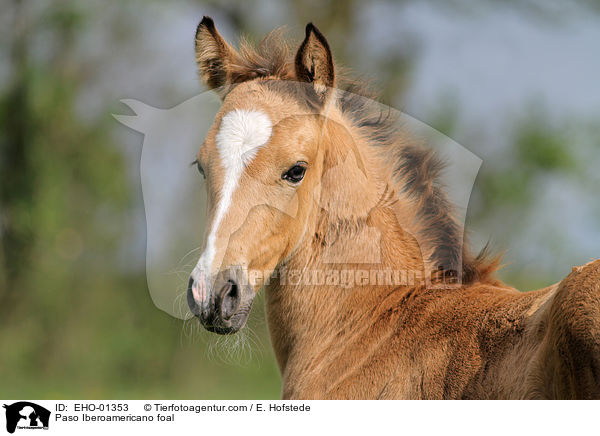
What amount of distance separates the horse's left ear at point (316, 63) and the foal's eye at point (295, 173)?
0.42 metres

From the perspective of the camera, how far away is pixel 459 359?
2561 mm

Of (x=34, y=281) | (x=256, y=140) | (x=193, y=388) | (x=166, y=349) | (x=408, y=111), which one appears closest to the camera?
(x=256, y=140)

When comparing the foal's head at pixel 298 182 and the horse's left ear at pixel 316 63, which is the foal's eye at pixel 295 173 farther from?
the horse's left ear at pixel 316 63

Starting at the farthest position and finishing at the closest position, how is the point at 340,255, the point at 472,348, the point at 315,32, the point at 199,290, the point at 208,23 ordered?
the point at 208,23 < the point at 340,255 < the point at 315,32 < the point at 472,348 < the point at 199,290

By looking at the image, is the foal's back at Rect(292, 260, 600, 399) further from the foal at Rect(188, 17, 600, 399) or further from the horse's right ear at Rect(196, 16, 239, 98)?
the horse's right ear at Rect(196, 16, 239, 98)

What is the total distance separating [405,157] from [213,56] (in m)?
1.19

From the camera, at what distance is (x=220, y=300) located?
8.07 ft

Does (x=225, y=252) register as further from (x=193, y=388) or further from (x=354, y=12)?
(x=354, y=12)

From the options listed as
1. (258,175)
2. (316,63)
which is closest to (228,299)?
(258,175)

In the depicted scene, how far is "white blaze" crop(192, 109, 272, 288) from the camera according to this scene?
101 inches
